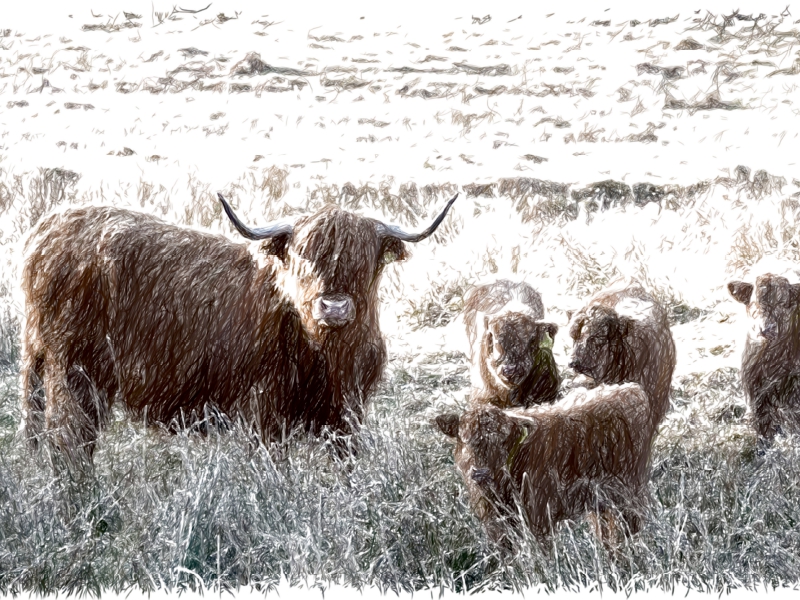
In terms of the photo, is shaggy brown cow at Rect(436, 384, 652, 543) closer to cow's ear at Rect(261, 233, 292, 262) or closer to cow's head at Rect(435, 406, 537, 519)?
cow's head at Rect(435, 406, 537, 519)

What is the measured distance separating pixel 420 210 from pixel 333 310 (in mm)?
5607

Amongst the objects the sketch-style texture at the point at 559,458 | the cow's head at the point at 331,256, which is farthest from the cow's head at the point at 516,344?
the cow's head at the point at 331,256

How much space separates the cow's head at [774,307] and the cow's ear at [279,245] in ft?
9.66

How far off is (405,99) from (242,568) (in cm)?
844

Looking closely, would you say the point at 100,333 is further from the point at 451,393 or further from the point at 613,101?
the point at 613,101

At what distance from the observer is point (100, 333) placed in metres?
5.92

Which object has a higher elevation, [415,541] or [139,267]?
[139,267]

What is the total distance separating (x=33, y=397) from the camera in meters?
6.21

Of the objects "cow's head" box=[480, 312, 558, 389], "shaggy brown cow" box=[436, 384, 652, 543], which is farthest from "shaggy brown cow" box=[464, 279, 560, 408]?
"shaggy brown cow" box=[436, 384, 652, 543]

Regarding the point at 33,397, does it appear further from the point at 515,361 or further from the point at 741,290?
the point at 741,290

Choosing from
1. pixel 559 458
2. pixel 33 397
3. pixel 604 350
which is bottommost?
pixel 33 397

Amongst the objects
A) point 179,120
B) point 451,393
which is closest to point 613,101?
point 179,120

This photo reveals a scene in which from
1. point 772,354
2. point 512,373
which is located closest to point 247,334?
point 512,373

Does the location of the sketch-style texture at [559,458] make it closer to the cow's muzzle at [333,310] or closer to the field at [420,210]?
the field at [420,210]
